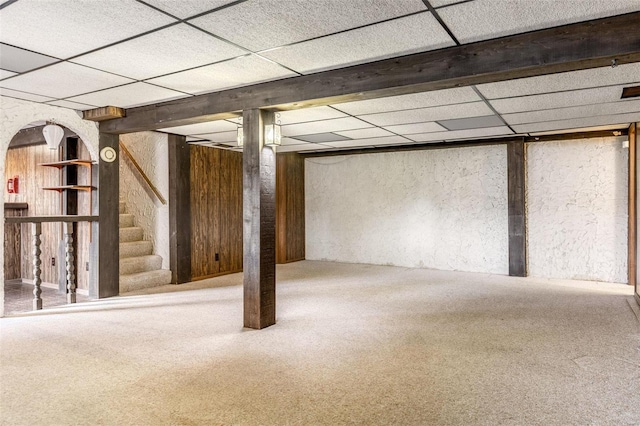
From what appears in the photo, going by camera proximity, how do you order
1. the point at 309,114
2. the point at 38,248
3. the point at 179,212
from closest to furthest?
1. the point at 309,114
2. the point at 38,248
3. the point at 179,212

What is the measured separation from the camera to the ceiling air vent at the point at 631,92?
152 inches

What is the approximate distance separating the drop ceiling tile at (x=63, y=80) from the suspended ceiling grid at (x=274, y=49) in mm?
10

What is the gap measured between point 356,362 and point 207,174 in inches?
187

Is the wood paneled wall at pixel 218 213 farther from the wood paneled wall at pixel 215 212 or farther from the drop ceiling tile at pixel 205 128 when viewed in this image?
the drop ceiling tile at pixel 205 128

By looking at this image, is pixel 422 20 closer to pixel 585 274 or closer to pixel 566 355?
pixel 566 355

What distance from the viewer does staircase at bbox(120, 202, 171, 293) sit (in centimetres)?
593

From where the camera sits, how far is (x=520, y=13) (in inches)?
97.7

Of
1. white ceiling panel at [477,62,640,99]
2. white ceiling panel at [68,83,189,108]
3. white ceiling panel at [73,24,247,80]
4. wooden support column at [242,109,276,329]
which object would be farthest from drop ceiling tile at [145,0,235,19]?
white ceiling panel at [477,62,640,99]

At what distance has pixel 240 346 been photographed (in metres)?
3.46

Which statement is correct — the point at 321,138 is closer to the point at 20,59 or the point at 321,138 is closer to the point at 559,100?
the point at 559,100

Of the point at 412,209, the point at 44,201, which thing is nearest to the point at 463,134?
the point at 412,209

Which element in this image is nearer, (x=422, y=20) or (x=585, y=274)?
(x=422, y=20)

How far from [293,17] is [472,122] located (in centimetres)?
365

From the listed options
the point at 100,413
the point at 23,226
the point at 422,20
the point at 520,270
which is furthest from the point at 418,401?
the point at 23,226
